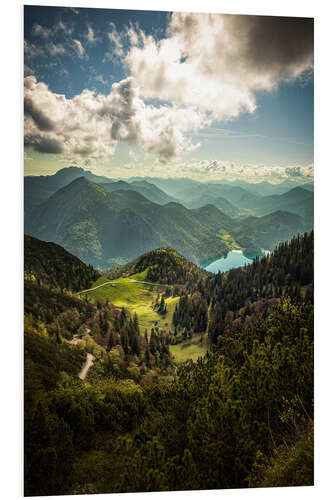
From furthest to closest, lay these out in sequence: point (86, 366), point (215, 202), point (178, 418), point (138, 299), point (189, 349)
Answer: point (215, 202), point (138, 299), point (189, 349), point (86, 366), point (178, 418)

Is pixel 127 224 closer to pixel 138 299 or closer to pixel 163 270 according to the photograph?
pixel 163 270

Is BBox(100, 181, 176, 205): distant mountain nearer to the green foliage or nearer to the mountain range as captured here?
the mountain range

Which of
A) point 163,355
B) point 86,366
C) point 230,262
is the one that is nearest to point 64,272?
point 86,366

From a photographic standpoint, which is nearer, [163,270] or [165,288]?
[165,288]

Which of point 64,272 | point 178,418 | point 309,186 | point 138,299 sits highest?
point 309,186
